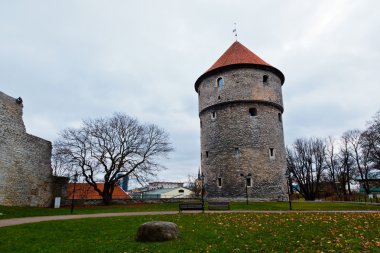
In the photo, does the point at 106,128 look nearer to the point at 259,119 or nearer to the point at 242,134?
the point at 242,134

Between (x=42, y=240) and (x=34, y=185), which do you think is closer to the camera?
(x=42, y=240)

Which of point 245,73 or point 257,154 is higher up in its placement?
point 245,73

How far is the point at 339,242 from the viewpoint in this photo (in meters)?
6.43

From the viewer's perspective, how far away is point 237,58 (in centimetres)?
2783

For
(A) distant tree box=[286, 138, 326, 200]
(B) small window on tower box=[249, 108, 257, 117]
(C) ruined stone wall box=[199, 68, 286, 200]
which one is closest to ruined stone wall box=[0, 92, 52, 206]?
(C) ruined stone wall box=[199, 68, 286, 200]

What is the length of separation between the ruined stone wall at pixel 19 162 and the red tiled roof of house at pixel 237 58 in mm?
17403

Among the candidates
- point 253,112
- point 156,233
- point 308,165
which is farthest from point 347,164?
point 156,233

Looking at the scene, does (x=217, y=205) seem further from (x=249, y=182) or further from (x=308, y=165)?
(x=308, y=165)

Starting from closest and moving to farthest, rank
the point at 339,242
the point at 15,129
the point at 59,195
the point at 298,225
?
the point at 339,242 < the point at 298,225 < the point at 15,129 < the point at 59,195

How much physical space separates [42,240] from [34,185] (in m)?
14.0

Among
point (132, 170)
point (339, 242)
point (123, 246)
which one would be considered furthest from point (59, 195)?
point (339, 242)

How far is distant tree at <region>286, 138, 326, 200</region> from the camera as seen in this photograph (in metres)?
41.8

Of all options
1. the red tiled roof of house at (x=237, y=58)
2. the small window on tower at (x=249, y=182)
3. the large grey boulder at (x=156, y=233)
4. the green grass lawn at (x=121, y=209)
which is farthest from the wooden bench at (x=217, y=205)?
the red tiled roof of house at (x=237, y=58)

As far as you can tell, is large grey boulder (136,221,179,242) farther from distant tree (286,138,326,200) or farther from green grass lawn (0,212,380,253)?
distant tree (286,138,326,200)
